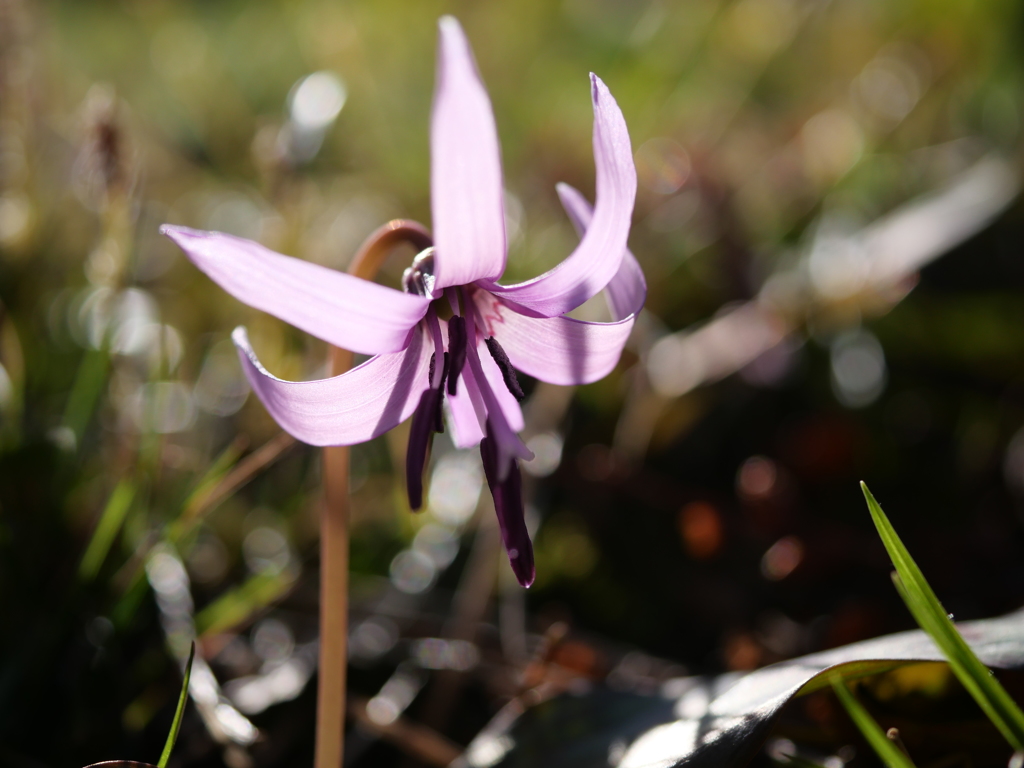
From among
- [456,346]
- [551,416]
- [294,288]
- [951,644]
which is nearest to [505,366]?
[456,346]

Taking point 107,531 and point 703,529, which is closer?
point 107,531

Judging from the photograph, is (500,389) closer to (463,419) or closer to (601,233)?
(463,419)

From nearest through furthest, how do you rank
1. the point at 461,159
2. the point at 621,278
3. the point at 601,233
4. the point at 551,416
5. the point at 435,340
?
the point at 461,159 → the point at 601,233 → the point at 435,340 → the point at 621,278 → the point at 551,416

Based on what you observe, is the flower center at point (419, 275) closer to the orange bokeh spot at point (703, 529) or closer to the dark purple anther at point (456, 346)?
the dark purple anther at point (456, 346)

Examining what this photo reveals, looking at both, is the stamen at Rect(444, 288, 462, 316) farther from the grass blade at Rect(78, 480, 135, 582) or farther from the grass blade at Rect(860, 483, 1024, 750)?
the grass blade at Rect(78, 480, 135, 582)

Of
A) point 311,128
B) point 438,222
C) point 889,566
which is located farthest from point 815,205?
point 438,222

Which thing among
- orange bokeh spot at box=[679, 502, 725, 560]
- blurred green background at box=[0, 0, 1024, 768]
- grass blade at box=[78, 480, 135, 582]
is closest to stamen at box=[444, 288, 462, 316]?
blurred green background at box=[0, 0, 1024, 768]

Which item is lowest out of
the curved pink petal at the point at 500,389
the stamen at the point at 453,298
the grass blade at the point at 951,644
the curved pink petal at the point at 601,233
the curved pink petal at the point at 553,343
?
the grass blade at the point at 951,644

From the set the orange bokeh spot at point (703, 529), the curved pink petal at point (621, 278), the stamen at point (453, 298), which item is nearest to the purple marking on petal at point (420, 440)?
the stamen at point (453, 298)
